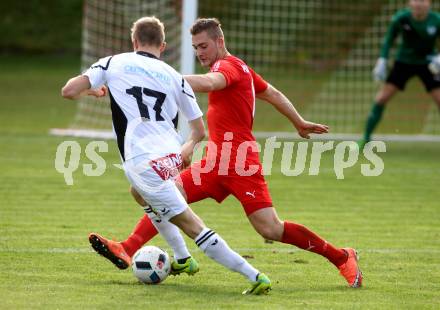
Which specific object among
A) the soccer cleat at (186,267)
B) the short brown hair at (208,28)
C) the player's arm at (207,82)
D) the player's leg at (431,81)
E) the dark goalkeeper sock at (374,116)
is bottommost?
the dark goalkeeper sock at (374,116)

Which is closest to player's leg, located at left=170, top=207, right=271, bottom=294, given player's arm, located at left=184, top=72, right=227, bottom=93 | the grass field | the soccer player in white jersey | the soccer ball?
the soccer player in white jersey

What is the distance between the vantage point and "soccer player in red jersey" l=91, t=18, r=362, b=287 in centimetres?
654

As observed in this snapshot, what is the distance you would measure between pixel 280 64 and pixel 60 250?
65.2 ft

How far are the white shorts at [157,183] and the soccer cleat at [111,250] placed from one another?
56cm

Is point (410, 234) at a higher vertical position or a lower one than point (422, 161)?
higher

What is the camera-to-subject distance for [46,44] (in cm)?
3412

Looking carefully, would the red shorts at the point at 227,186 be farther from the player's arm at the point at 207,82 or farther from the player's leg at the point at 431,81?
the player's leg at the point at 431,81

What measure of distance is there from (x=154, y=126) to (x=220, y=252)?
0.88m

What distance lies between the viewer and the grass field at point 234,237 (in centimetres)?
600

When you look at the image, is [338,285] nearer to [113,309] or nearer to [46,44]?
[113,309]

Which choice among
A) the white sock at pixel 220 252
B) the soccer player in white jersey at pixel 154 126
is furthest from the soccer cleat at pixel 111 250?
the white sock at pixel 220 252

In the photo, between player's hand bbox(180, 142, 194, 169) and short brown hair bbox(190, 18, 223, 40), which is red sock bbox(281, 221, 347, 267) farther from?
short brown hair bbox(190, 18, 223, 40)

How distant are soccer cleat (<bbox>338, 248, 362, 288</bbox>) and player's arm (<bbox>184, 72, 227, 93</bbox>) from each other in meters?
1.44

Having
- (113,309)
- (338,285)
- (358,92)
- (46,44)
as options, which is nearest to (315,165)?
(338,285)
